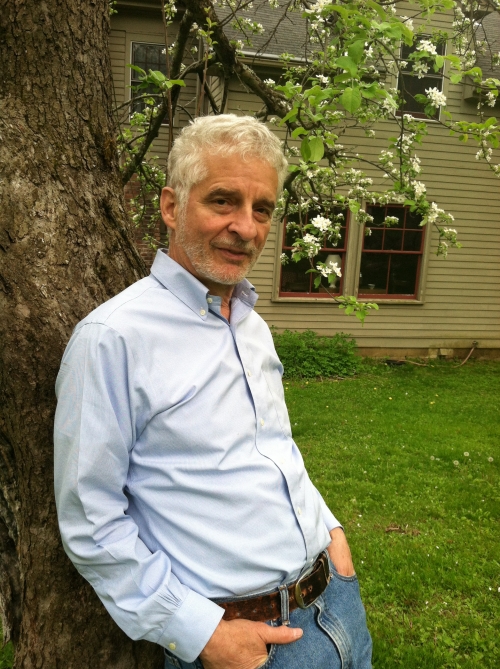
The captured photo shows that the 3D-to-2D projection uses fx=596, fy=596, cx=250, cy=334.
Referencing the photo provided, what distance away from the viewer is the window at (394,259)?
11.2m

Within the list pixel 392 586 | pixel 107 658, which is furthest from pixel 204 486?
pixel 392 586

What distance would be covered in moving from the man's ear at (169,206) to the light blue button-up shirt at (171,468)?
0.15m

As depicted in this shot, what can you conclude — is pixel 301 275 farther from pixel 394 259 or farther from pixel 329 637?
pixel 329 637

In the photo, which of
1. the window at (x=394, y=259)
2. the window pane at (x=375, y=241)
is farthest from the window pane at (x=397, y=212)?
the window pane at (x=375, y=241)

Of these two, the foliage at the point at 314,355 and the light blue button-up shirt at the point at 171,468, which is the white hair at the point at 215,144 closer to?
the light blue button-up shirt at the point at 171,468

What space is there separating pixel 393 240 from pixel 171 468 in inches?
409

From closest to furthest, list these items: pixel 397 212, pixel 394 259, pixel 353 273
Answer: pixel 353 273
pixel 397 212
pixel 394 259

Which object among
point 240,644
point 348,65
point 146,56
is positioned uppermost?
point 146,56

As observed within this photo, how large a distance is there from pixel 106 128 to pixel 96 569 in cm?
138

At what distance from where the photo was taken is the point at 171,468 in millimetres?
1526

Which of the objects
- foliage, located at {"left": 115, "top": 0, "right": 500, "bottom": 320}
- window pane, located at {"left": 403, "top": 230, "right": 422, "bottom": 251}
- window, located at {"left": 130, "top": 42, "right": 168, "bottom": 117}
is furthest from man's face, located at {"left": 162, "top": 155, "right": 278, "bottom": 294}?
window pane, located at {"left": 403, "top": 230, "right": 422, "bottom": 251}

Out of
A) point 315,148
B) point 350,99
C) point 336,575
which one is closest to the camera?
point 336,575

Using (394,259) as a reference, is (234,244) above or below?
above

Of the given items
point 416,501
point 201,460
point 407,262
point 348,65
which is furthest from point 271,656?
point 407,262
